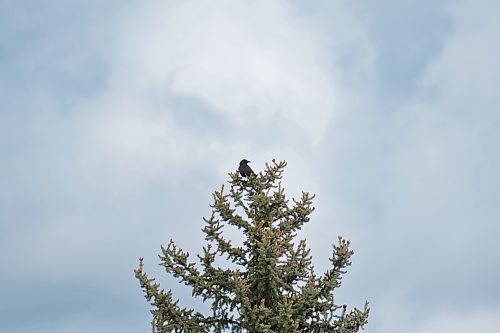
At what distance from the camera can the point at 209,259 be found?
20094 mm

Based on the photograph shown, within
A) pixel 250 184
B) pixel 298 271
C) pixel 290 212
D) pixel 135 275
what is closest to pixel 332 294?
pixel 298 271

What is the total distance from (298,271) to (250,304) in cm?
160

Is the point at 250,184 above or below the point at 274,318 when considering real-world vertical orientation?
above

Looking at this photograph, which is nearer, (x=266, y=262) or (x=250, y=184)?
(x=266, y=262)

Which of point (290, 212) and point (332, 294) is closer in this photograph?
point (332, 294)

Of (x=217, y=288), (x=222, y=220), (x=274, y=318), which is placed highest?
(x=222, y=220)

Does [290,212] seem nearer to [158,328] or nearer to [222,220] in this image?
[222,220]

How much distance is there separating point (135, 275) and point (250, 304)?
330 centimetres

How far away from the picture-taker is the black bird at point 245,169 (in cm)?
2067

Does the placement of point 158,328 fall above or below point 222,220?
below

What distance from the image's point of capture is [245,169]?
20656 mm

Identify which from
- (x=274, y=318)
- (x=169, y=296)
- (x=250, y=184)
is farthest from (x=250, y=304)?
(x=250, y=184)

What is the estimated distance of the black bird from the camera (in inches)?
814

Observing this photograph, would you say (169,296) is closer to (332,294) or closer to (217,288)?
(217,288)
